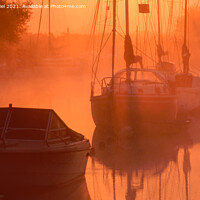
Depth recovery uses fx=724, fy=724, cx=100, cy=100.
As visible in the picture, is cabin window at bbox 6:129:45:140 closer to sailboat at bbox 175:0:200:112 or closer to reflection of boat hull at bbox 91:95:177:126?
reflection of boat hull at bbox 91:95:177:126

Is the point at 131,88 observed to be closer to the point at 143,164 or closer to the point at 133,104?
the point at 133,104

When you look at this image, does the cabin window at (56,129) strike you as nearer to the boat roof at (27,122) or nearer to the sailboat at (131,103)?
the boat roof at (27,122)

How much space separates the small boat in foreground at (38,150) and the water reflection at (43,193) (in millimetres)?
134

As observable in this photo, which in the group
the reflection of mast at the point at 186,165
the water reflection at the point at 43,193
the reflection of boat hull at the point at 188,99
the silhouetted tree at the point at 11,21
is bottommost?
the reflection of boat hull at the point at 188,99

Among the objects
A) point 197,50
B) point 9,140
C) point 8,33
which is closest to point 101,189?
point 9,140

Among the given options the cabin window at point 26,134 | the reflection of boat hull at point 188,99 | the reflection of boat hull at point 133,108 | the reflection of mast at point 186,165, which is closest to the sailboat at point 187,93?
the reflection of boat hull at point 188,99

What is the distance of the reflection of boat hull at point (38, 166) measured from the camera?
1402 centimetres

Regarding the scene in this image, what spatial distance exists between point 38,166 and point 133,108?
42.3 feet

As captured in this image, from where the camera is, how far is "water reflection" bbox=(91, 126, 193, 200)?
14.6 metres

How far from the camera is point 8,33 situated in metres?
39.5

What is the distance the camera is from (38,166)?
14250mm

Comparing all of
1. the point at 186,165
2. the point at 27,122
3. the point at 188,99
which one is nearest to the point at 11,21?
the point at 188,99

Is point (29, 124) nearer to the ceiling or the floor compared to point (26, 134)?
nearer to the ceiling

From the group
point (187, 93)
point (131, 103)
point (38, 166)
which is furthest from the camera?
point (187, 93)
